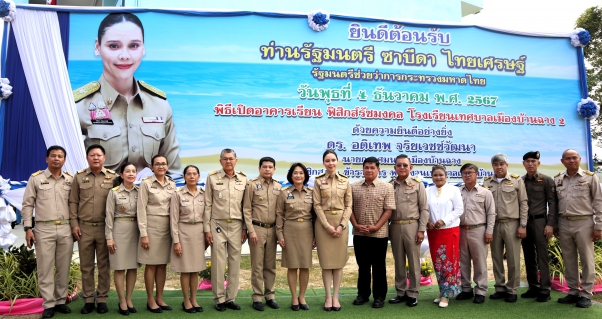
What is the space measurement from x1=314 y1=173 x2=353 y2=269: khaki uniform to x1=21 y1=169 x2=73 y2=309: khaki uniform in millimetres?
2070

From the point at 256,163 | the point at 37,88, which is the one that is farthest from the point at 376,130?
the point at 37,88

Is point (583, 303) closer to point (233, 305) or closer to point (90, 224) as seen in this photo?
point (233, 305)

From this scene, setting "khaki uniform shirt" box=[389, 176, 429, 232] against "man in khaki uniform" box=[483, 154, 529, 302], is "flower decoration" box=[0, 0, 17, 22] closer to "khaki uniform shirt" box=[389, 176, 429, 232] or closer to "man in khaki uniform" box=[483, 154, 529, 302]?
"khaki uniform shirt" box=[389, 176, 429, 232]

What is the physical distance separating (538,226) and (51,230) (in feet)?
13.8

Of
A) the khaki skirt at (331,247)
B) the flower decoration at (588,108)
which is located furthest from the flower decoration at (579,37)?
the khaki skirt at (331,247)

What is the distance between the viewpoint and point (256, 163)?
19.4ft

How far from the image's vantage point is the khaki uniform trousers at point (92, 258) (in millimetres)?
3807

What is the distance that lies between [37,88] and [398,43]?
182 inches

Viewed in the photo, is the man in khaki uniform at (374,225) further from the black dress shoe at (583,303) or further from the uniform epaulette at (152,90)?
the uniform epaulette at (152,90)

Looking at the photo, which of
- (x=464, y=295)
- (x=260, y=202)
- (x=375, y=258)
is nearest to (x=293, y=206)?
(x=260, y=202)

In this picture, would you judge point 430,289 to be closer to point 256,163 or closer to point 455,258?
point 455,258

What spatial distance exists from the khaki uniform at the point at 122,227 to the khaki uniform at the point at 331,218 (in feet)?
4.97

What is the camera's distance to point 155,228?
149 inches

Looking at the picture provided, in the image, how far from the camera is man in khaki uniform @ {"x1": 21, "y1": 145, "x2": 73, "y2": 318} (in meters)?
3.69
